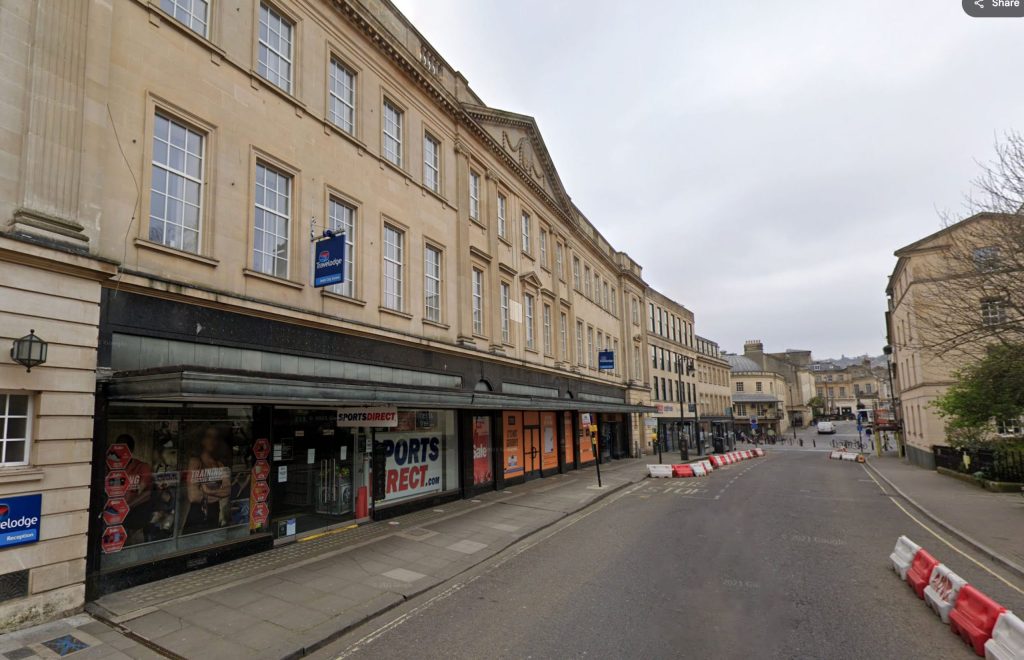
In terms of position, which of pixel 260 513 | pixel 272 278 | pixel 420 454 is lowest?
pixel 260 513

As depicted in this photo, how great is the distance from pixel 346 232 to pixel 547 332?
14569 mm

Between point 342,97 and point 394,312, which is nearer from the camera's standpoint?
point 342,97

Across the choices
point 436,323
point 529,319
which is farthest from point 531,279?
point 436,323

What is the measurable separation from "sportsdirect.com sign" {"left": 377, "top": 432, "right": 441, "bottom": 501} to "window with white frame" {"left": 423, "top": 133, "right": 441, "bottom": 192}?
318 inches

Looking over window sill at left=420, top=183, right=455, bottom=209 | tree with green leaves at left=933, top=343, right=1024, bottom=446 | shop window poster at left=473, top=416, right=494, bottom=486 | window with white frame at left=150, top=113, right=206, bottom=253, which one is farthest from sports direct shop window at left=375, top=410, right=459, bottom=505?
tree with green leaves at left=933, top=343, right=1024, bottom=446

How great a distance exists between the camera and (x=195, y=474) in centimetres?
955

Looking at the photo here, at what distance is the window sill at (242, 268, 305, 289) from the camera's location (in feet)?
35.3

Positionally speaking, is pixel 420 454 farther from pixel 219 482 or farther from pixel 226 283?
pixel 226 283

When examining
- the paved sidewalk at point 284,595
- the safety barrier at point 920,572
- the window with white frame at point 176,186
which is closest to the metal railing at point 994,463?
the safety barrier at point 920,572

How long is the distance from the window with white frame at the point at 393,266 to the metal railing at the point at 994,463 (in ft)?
69.9

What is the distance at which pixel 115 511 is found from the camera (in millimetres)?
8320

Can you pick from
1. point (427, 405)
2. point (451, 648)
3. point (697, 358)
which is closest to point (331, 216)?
point (427, 405)

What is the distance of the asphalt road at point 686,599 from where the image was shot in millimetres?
6266

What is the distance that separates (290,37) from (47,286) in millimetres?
8425
